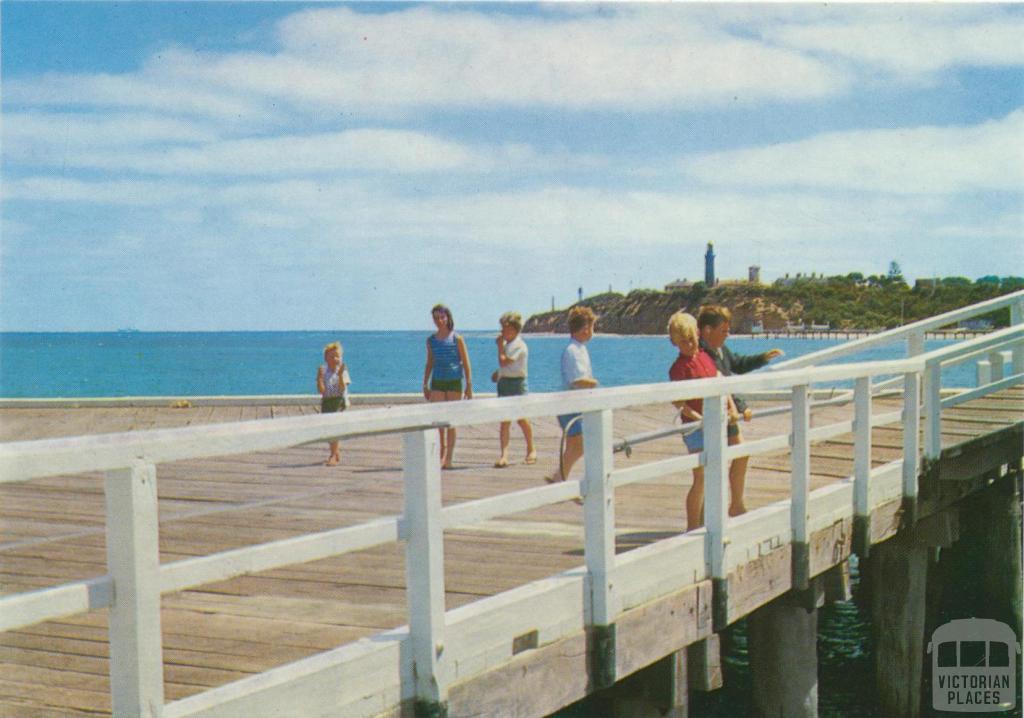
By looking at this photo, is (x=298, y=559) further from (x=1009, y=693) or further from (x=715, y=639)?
(x=1009, y=693)

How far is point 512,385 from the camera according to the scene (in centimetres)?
1041

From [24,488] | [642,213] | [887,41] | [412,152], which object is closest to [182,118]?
[412,152]

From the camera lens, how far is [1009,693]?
38.9ft

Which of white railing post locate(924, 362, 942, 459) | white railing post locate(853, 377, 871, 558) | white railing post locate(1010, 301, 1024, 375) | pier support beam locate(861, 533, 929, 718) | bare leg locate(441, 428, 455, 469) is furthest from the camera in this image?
white railing post locate(1010, 301, 1024, 375)

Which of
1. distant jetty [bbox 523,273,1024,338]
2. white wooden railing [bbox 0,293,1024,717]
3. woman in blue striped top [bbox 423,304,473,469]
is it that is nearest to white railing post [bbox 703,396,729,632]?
white wooden railing [bbox 0,293,1024,717]

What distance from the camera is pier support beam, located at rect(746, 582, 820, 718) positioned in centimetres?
764

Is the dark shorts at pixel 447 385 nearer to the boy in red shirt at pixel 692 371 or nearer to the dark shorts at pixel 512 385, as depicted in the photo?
the dark shorts at pixel 512 385

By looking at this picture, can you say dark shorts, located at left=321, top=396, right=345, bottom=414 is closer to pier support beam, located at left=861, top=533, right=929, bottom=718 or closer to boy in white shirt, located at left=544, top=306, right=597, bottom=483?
boy in white shirt, located at left=544, top=306, right=597, bottom=483

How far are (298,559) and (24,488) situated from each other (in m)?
6.97

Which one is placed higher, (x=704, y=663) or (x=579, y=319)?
(x=579, y=319)

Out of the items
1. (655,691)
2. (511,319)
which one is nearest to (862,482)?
(655,691)

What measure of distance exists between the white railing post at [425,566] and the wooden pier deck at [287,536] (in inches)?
20.4

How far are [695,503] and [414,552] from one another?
2717mm

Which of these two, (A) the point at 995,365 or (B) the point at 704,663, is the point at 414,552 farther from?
(A) the point at 995,365
